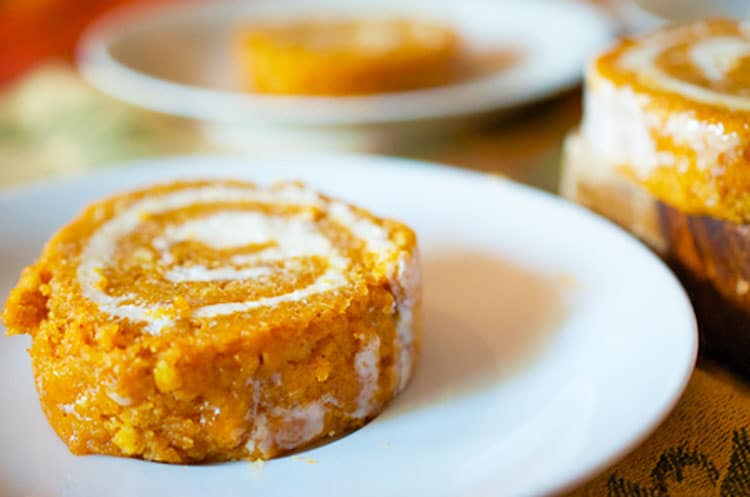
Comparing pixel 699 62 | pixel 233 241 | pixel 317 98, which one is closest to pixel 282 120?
pixel 317 98

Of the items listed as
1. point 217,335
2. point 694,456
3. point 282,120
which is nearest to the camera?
point 217,335

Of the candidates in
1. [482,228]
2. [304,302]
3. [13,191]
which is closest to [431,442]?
[304,302]

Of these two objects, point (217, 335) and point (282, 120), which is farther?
point (282, 120)

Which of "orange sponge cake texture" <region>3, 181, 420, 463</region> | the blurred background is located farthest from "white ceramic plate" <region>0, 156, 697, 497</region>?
the blurred background

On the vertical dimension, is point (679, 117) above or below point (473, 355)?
above

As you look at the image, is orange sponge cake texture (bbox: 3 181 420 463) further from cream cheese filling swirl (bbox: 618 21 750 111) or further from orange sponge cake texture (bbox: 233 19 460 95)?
orange sponge cake texture (bbox: 233 19 460 95)

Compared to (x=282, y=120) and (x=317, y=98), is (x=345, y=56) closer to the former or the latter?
(x=317, y=98)
